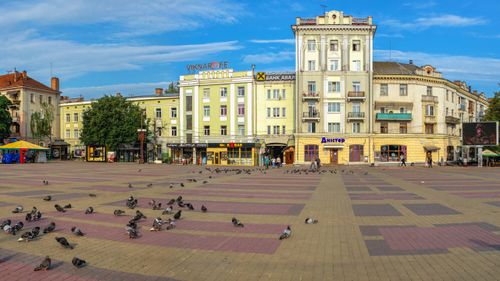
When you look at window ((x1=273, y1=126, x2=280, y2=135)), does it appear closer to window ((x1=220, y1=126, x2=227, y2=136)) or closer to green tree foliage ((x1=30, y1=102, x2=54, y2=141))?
window ((x1=220, y1=126, x2=227, y2=136))

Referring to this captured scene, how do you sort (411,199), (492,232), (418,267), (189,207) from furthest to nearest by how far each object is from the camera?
(411,199), (189,207), (492,232), (418,267)

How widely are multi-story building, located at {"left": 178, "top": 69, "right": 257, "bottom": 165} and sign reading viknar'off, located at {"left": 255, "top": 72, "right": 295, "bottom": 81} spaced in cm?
120

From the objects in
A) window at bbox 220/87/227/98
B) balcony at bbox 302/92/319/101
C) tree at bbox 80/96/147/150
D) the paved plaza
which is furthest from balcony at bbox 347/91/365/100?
the paved plaza

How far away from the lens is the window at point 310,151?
53.2 m

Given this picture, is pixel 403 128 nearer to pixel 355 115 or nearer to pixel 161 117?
pixel 355 115

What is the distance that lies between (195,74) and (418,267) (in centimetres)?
5514

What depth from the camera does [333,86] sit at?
53.5 metres

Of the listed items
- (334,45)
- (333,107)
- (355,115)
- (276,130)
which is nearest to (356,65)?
(334,45)

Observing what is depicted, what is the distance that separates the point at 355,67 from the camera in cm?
5328

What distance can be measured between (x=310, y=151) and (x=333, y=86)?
973 cm

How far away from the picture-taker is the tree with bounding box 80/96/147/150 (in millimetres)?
58781

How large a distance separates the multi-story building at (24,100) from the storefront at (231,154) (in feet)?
114

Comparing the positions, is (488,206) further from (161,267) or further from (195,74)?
(195,74)

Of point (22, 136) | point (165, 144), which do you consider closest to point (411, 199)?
point (165, 144)
